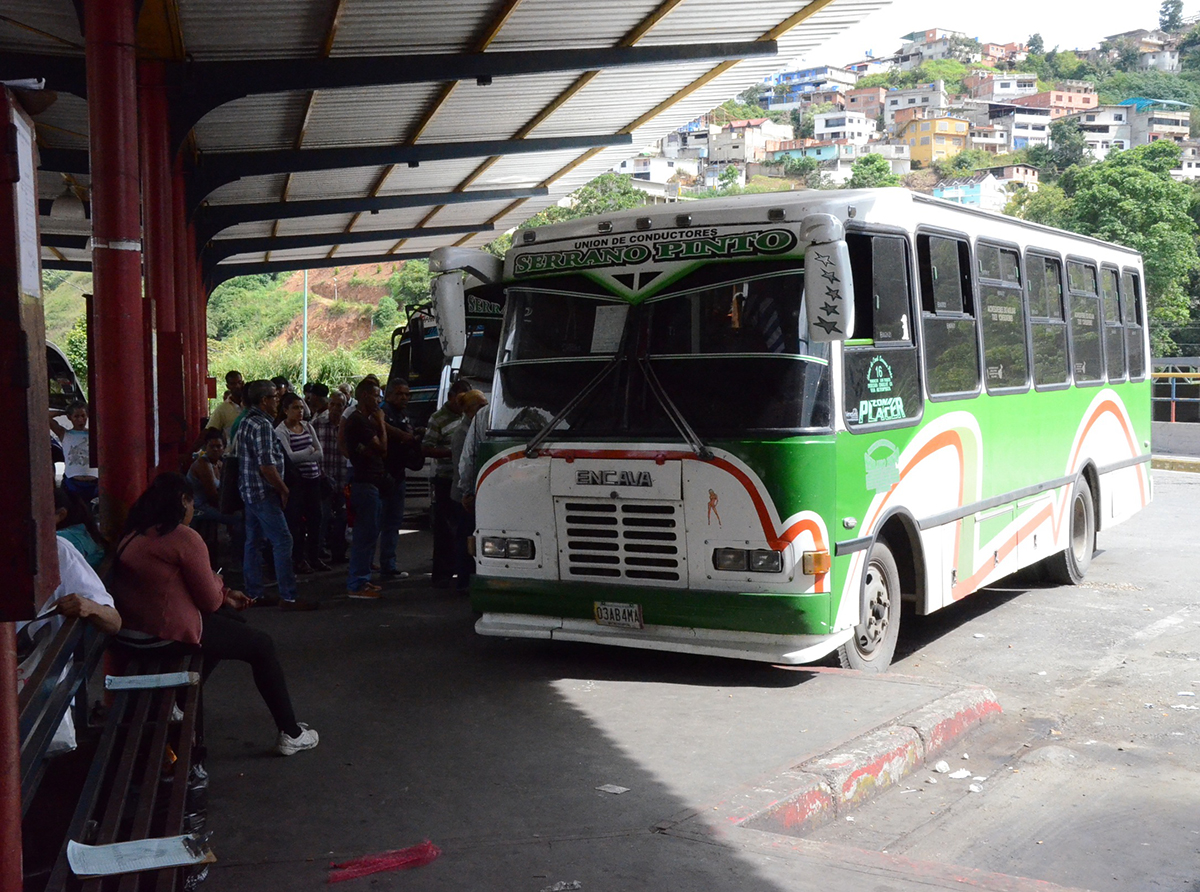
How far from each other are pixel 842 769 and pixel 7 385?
4.24 metres

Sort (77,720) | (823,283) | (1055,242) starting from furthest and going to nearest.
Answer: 1. (1055,242)
2. (823,283)
3. (77,720)

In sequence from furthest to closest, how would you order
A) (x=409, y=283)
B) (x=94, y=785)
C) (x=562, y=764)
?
(x=409, y=283), (x=562, y=764), (x=94, y=785)

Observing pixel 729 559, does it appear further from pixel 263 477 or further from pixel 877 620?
pixel 263 477

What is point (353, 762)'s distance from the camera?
612 cm

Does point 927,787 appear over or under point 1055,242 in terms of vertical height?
under

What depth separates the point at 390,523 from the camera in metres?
11.7

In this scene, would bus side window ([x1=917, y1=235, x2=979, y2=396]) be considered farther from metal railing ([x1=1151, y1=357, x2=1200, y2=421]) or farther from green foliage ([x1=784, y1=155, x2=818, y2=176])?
green foliage ([x1=784, y1=155, x2=818, y2=176])

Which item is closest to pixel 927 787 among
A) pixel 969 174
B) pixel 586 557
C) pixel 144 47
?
pixel 586 557

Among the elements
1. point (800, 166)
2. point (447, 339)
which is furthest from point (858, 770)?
point (800, 166)

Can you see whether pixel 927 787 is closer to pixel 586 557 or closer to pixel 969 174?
pixel 586 557

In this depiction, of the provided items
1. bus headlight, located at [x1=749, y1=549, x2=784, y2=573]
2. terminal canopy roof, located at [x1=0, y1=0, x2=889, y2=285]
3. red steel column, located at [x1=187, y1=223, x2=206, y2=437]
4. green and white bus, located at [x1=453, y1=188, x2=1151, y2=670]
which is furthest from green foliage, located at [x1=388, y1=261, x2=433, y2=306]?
bus headlight, located at [x1=749, y1=549, x2=784, y2=573]

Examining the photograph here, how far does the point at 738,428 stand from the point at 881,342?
1260 mm

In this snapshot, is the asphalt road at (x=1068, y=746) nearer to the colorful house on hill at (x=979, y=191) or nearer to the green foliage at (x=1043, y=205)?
the green foliage at (x=1043, y=205)

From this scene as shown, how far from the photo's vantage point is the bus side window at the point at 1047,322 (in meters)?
10.4
